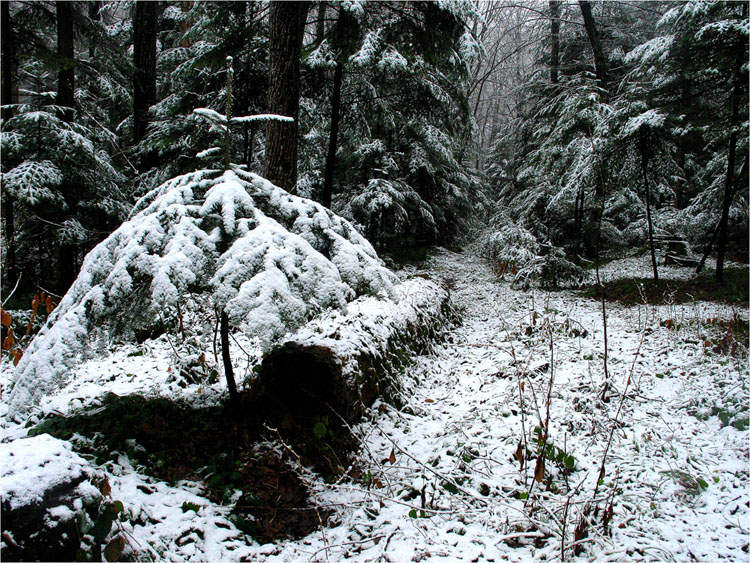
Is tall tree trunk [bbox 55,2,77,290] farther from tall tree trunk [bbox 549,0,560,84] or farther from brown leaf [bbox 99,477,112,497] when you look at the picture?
tall tree trunk [bbox 549,0,560,84]

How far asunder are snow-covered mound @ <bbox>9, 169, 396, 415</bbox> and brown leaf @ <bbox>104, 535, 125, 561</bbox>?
2.83 ft

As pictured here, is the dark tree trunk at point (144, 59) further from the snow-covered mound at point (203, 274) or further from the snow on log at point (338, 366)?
the snow-covered mound at point (203, 274)

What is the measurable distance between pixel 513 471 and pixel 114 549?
9.30 feet

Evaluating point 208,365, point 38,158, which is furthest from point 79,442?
point 38,158

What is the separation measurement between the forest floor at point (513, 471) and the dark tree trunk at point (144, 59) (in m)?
→ 7.27

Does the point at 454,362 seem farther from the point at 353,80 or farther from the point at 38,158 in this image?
the point at 38,158

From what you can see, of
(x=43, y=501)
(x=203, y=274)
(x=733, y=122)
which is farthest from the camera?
(x=733, y=122)

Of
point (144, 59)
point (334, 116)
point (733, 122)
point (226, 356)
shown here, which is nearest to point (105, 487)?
point (226, 356)

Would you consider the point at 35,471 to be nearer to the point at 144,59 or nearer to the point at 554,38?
the point at 144,59

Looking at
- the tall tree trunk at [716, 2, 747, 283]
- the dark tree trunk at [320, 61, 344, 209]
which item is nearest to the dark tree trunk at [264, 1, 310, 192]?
the dark tree trunk at [320, 61, 344, 209]

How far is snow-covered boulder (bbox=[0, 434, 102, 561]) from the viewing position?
5.24 feet

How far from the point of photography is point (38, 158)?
7625 mm

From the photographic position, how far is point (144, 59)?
377 inches

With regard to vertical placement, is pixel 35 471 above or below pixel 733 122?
below
